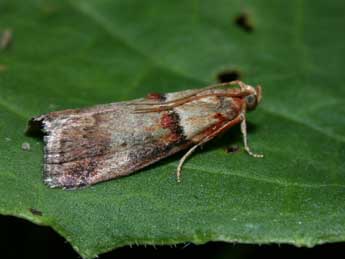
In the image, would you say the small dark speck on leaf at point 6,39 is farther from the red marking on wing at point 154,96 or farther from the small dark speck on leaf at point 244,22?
the small dark speck on leaf at point 244,22

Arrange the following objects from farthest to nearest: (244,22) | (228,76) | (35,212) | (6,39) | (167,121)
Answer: (244,22) < (6,39) < (228,76) < (167,121) < (35,212)

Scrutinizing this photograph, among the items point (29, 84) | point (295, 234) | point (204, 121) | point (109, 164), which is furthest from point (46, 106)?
point (295, 234)

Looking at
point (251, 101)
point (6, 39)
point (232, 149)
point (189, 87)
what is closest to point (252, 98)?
point (251, 101)

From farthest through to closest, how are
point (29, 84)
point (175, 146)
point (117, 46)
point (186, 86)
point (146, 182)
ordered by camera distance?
point (117, 46) → point (186, 86) → point (29, 84) → point (175, 146) → point (146, 182)

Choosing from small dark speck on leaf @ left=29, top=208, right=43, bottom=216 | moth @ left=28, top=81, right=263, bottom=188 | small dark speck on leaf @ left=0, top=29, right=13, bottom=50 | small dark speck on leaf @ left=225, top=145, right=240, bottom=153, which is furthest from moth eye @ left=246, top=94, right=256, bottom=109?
small dark speck on leaf @ left=0, top=29, right=13, bottom=50

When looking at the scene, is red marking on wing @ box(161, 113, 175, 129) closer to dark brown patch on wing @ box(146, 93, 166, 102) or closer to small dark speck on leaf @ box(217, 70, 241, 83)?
dark brown patch on wing @ box(146, 93, 166, 102)

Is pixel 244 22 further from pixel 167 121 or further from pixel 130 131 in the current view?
pixel 130 131

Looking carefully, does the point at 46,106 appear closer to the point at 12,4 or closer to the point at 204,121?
the point at 204,121
